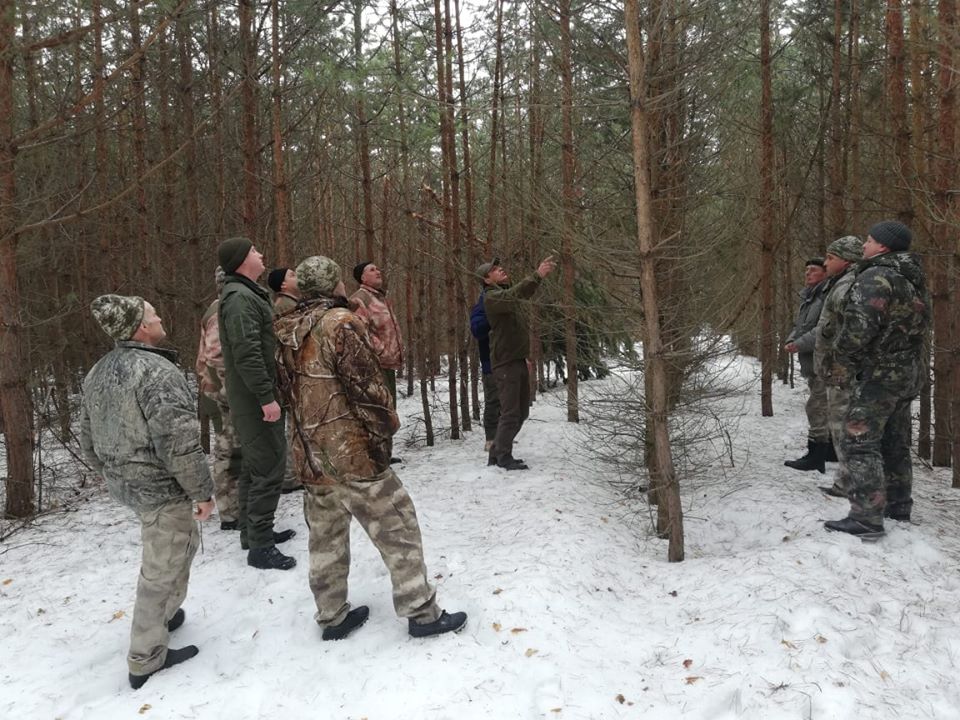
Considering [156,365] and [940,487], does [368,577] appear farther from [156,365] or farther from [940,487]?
[940,487]

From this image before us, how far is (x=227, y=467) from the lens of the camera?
4.98 meters


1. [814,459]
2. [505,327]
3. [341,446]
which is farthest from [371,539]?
[814,459]

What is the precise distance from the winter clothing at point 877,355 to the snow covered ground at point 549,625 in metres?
0.45

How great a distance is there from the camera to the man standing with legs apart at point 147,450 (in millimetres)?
3037

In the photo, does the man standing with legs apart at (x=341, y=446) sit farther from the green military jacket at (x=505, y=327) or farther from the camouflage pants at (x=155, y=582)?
the green military jacket at (x=505, y=327)

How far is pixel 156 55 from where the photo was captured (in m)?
8.16

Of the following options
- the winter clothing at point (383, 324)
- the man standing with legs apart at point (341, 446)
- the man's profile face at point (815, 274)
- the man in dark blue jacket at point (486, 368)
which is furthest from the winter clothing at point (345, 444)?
the man's profile face at point (815, 274)

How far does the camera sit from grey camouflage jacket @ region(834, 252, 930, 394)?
4164 mm

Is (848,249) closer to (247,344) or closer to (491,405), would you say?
(491,405)

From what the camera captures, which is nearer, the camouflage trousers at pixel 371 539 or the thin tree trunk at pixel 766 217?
the camouflage trousers at pixel 371 539

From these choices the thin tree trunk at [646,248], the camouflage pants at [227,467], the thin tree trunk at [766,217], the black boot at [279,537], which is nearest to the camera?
the thin tree trunk at [646,248]

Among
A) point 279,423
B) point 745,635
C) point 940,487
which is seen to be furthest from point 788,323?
point 279,423

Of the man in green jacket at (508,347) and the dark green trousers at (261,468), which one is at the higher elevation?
the man in green jacket at (508,347)

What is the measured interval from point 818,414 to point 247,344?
5.58 m
